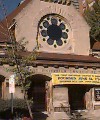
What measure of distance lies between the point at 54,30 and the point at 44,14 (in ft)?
4.73

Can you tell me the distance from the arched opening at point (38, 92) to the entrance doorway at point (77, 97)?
2118 millimetres

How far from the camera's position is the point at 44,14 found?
85.6 feet

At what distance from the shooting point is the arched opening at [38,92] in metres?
24.0

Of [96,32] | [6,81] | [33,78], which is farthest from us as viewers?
A: [96,32]

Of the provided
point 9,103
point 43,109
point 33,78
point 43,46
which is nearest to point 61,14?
point 43,46

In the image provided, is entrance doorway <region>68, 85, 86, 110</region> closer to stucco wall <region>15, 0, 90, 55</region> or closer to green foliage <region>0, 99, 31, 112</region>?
stucco wall <region>15, 0, 90, 55</region>

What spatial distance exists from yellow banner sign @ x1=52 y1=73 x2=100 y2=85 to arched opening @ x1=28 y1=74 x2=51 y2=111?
1.93ft

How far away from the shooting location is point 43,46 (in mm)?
25625

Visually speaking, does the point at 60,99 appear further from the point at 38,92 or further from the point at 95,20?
the point at 95,20

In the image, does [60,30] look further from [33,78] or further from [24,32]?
[33,78]

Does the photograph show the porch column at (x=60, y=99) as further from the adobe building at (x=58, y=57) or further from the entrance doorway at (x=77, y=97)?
the entrance doorway at (x=77, y=97)

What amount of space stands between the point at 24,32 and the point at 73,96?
5976 millimetres

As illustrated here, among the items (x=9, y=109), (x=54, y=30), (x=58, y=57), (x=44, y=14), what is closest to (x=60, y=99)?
(x=58, y=57)

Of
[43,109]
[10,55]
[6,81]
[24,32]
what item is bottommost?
[43,109]
